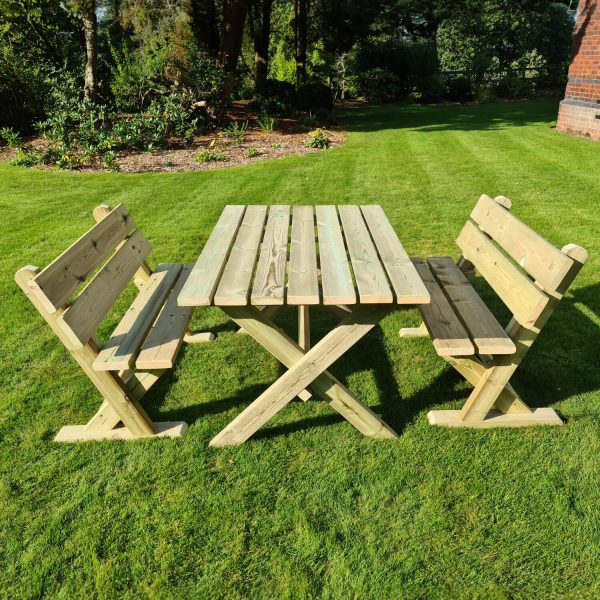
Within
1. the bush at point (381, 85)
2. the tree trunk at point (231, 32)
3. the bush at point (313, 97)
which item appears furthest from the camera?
the bush at point (381, 85)

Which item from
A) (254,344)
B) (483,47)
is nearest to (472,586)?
(254,344)

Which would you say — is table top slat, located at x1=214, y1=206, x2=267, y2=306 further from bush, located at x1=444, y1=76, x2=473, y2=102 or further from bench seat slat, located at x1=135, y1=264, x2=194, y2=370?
bush, located at x1=444, y1=76, x2=473, y2=102

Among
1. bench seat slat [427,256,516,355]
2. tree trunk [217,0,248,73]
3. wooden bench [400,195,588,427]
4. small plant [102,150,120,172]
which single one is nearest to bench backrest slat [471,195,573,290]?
wooden bench [400,195,588,427]

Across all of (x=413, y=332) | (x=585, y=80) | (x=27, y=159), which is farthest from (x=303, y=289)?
(x=585, y=80)

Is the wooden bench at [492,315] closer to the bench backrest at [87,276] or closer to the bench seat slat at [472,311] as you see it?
the bench seat slat at [472,311]

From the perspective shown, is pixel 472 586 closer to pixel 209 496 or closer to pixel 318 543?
pixel 318 543

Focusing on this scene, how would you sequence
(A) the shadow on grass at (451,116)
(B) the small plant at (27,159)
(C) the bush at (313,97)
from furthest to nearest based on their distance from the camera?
(C) the bush at (313,97) < (A) the shadow on grass at (451,116) < (B) the small plant at (27,159)

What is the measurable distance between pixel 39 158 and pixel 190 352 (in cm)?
733

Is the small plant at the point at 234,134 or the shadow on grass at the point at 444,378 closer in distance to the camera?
the shadow on grass at the point at 444,378

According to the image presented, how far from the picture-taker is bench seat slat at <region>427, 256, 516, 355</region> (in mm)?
2215

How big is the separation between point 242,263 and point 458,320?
3.91 ft

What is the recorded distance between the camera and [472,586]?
5.93ft

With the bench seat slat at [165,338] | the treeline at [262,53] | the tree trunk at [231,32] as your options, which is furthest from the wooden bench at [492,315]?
the tree trunk at [231,32]

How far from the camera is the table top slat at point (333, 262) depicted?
1.92 m
